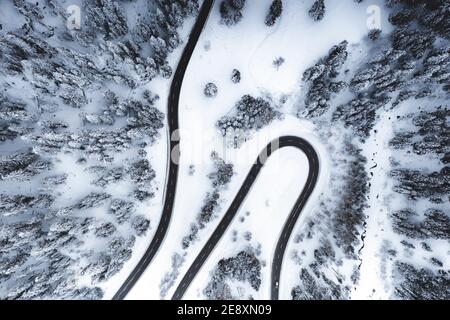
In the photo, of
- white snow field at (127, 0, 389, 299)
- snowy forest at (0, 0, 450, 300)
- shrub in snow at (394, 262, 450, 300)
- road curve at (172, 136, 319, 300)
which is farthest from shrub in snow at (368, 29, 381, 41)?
shrub in snow at (394, 262, 450, 300)

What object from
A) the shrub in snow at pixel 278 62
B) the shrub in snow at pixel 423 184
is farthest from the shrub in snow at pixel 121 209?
the shrub in snow at pixel 423 184

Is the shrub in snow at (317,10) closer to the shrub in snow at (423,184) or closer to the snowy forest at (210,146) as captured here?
the snowy forest at (210,146)

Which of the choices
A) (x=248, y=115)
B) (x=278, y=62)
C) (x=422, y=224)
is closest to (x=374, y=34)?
(x=278, y=62)

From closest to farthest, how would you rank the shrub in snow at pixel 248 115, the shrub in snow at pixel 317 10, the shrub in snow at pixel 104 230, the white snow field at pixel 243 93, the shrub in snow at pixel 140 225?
the shrub in snow at pixel 317 10 → the white snow field at pixel 243 93 → the shrub in snow at pixel 104 230 → the shrub in snow at pixel 248 115 → the shrub in snow at pixel 140 225

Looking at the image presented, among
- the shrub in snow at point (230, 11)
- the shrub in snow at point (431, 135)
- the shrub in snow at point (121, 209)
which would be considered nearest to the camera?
the shrub in snow at point (431, 135)

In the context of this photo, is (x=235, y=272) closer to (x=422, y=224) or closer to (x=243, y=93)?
(x=243, y=93)

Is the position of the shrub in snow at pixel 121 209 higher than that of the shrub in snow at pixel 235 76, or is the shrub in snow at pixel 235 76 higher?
the shrub in snow at pixel 235 76
